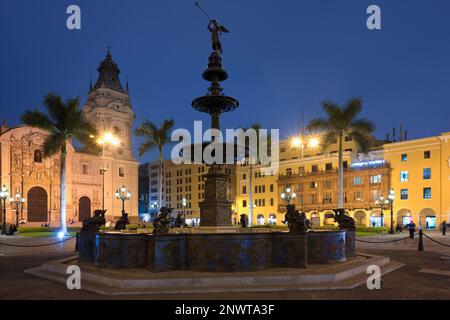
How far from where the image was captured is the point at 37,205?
5700cm

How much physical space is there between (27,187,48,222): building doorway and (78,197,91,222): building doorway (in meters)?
6.20

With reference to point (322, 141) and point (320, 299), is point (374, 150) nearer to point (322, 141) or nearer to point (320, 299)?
point (322, 141)

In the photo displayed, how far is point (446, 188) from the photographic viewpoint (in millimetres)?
47969

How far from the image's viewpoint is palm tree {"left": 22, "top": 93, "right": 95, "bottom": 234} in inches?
1304

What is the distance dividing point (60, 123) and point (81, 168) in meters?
31.3

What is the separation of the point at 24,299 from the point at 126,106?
63.1 m

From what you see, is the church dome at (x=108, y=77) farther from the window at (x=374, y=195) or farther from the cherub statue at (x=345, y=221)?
the cherub statue at (x=345, y=221)

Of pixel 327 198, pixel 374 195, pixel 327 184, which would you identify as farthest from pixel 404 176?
pixel 327 198

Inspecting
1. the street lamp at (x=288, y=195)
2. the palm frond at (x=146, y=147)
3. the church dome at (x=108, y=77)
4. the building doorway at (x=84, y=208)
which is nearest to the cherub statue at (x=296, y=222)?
the street lamp at (x=288, y=195)

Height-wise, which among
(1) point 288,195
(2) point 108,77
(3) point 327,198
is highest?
(2) point 108,77

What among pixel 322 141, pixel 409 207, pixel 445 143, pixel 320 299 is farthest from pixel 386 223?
pixel 320 299

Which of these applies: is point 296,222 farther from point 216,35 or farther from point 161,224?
point 216,35

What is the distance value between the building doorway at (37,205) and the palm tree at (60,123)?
26877 millimetres

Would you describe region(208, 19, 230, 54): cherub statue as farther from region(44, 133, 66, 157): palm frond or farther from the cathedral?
the cathedral
